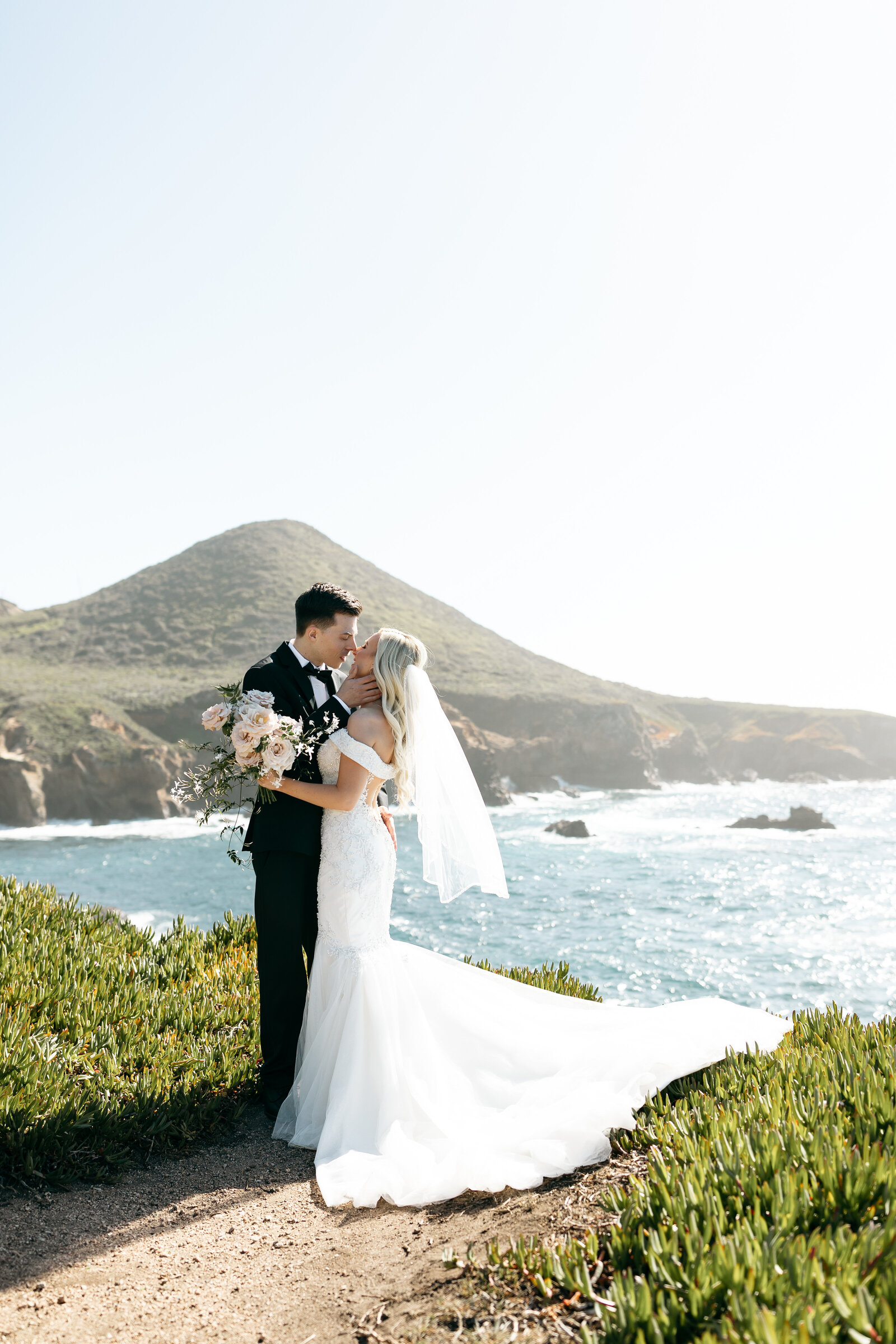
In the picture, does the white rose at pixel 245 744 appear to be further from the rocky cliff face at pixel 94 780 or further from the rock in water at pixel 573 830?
the rocky cliff face at pixel 94 780

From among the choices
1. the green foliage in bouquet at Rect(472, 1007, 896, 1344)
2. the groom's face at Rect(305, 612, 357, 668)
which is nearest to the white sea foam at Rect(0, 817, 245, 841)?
the groom's face at Rect(305, 612, 357, 668)

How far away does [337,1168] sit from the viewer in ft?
13.3

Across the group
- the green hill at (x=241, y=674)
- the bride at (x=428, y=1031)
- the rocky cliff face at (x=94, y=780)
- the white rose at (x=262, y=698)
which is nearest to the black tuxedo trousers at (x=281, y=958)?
the bride at (x=428, y=1031)

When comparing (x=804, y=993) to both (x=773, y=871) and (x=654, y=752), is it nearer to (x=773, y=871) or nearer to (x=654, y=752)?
(x=773, y=871)

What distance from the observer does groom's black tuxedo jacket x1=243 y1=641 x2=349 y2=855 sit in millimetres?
5094

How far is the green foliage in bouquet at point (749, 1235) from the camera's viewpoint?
205 centimetres

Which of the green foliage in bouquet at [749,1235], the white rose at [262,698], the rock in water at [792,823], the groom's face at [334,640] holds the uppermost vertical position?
the groom's face at [334,640]

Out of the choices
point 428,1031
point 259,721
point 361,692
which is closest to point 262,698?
point 259,721

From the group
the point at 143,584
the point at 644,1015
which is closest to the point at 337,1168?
the point at 644,1015

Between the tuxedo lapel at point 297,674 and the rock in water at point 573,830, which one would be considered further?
the rock in water at point 573,830

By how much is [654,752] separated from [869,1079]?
314 feet

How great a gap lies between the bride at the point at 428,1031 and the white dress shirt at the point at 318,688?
1.57 feet

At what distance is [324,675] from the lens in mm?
5613

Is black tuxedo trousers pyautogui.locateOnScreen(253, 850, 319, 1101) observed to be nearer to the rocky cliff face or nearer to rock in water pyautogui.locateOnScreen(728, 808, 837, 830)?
the rocky cliff face
